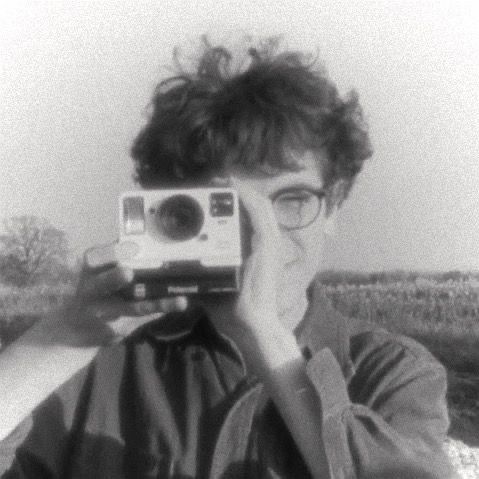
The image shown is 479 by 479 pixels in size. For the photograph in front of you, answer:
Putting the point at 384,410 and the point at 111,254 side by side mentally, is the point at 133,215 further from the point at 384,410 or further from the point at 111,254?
the point at 384,410

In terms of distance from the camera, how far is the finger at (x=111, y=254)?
776 millimetres

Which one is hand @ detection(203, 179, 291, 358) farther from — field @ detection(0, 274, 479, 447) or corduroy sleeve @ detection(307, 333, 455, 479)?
field @ detection(0, 274, 479, 447)

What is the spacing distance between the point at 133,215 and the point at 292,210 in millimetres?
146

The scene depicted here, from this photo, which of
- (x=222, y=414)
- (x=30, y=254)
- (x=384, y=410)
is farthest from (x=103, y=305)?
(x=30, y=254)

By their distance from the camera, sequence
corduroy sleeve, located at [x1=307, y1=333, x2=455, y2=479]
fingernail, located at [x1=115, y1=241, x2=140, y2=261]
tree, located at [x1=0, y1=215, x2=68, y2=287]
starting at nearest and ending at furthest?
corduroy sleeve, located at [x1=307, y1=333, x2=455, y2=479]
fingernail, located at [x1=115, y1=241, x2=140, y2=261]
tree, located at [x1=0, y1=215, x2=68, y2=287]

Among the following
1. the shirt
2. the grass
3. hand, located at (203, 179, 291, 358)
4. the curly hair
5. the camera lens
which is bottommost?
the grass

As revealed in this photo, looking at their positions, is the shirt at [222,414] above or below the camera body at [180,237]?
below

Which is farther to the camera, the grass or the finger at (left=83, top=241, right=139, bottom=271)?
the grass

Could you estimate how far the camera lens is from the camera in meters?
0.78

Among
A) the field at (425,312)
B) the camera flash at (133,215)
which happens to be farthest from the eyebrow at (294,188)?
the field at (425,312)

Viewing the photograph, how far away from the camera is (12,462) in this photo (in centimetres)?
75

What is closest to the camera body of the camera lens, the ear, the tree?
the camera lens

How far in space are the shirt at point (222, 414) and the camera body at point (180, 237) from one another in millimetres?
56

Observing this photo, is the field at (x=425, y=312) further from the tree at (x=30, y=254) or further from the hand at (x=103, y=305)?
the hand at (x=103, y=305)
